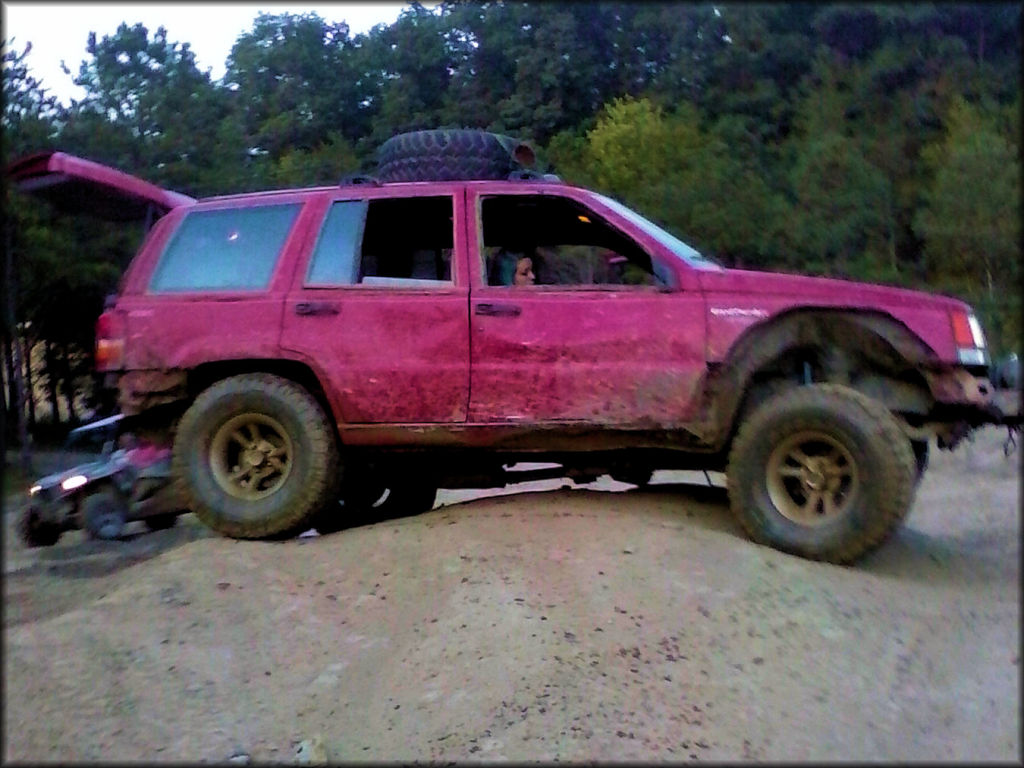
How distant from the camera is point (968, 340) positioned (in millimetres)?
5258

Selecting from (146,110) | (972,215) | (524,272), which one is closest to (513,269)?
(524,272)

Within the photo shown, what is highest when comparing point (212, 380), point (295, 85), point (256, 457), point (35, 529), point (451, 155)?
point (295, 85)

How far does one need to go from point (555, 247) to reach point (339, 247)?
50.7 inches

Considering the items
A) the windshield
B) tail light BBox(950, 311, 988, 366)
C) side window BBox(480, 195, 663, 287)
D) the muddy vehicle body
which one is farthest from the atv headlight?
tail light BBox(950, 311, 988, 366)

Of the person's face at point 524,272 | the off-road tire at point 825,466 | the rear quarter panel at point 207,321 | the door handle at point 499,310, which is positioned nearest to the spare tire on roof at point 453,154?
the person's face at point 524,272

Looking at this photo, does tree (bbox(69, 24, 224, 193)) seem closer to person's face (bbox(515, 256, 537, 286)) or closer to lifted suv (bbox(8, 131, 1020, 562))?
lifted suv (bbox(8, 131, 1020, 562))

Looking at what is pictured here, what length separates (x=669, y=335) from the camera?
542cm

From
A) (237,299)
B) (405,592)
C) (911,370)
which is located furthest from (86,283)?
(911,370)

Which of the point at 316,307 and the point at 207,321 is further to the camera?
the point at 207,321

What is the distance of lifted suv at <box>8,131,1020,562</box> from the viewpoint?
5246mm

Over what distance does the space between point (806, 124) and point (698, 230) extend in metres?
1.36

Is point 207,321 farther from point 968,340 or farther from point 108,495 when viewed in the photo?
point 968,340

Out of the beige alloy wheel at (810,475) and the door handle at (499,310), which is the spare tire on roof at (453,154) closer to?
the door handle at (499,310)

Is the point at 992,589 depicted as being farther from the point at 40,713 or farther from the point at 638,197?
the point at 638,197
